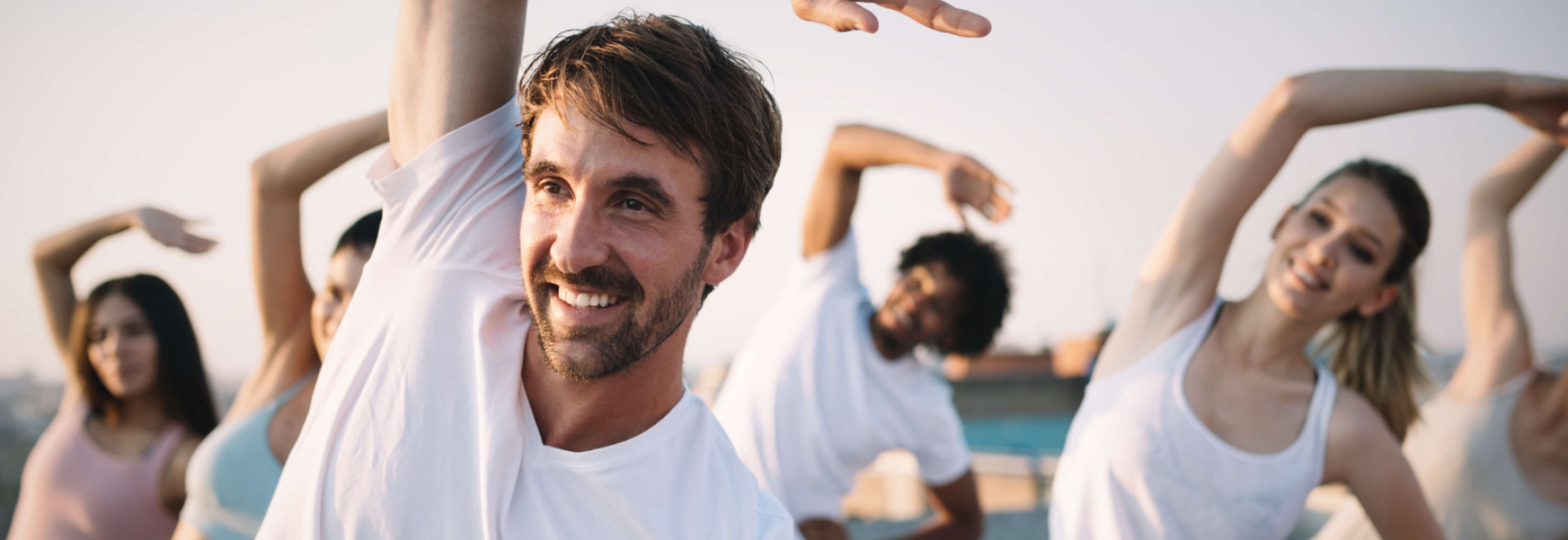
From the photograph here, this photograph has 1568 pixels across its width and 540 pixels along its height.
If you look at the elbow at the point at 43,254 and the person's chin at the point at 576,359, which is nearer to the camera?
the person's chin at the point at 576,359

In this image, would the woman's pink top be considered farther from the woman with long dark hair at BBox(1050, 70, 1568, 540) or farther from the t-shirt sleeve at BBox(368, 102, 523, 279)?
the woman with long dark hair at BBox(1050, 70, 1568, 540)

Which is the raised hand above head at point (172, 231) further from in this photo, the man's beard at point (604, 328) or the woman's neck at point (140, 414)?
the man's beard at point (604, 328)

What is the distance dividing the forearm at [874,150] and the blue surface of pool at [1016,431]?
65.0 ft

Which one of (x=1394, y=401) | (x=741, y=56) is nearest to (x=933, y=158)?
(x=741, y=56)

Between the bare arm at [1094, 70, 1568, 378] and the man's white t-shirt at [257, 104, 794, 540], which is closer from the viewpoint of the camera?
the man's white t-shirt at [257, 104, 794, 540]

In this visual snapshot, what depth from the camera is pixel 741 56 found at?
1.62 meters

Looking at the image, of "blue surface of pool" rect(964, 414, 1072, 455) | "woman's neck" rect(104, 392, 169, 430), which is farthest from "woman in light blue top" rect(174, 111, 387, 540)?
"blue surface of pool" rect(964, 414, 1072, 455)

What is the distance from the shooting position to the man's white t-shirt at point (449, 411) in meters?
1.43

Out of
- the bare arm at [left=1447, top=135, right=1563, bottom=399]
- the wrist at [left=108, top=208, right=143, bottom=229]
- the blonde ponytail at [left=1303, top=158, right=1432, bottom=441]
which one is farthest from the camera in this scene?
the bare arm at [left=1447, top=135, right=1563, bottom=399]

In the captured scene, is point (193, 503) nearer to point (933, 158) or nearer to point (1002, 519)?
point (933, 158)

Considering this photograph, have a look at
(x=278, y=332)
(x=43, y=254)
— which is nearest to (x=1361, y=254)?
(x=278, y=332)

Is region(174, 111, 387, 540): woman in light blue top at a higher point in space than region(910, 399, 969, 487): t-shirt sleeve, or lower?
higher

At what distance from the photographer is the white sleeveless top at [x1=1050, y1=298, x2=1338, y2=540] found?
2.45m

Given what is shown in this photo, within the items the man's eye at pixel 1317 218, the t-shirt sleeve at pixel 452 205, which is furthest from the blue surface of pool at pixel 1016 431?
the t-shirt sleeve at pixel 452 205
